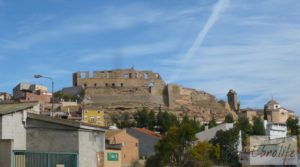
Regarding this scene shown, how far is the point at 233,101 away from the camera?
529ft

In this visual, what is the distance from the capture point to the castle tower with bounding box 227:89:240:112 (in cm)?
16025

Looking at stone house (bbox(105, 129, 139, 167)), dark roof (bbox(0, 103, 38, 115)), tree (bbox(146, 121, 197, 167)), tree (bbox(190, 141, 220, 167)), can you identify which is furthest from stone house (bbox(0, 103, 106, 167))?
stone house (bbox(105, 129, 139, 167))

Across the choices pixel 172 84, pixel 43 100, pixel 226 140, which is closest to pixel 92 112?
pixel 43 100

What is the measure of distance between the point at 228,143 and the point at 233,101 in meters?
89.2

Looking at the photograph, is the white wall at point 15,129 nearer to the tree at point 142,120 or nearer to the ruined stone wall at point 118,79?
the tree at point 142,120

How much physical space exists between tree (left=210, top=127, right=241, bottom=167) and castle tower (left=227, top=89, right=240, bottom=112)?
84433 mm

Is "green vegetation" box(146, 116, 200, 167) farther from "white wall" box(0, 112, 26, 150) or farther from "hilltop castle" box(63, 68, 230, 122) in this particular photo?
"hilltop castle" box(63, 68, 230, 122)

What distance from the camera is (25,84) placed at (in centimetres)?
13825

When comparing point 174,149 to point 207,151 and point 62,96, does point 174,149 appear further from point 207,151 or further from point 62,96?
point 62,96

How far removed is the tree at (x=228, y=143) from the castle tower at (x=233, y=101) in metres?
84.4

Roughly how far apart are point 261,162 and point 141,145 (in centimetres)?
4234

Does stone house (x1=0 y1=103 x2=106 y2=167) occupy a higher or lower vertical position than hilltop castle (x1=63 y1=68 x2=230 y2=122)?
lower

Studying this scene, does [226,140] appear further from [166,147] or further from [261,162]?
[261,162]

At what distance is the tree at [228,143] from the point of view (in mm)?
68500
